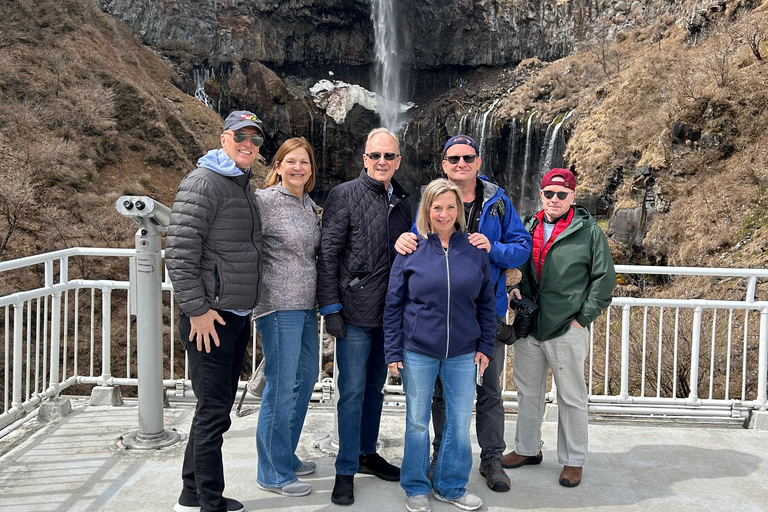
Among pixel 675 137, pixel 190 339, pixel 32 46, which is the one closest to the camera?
pixel 190 339

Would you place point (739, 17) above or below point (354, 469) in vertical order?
above

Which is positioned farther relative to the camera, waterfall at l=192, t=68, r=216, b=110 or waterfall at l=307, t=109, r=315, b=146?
waterfall at l=307, t=109, r=315, b=146

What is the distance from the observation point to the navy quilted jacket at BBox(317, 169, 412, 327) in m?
3.56

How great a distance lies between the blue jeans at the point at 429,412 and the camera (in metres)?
3.42

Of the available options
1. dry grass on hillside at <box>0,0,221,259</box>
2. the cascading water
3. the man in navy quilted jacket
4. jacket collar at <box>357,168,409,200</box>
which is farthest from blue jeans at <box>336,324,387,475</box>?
the cascading water

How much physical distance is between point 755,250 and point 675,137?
19.3 feet

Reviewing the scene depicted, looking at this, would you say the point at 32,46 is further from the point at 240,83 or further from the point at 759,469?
the point at 759,469

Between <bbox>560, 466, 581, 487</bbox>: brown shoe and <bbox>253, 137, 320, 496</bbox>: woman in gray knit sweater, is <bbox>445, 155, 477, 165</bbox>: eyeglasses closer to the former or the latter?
<bbox>253, 137, 320, 496</bbox>: woman in gray knit sweater

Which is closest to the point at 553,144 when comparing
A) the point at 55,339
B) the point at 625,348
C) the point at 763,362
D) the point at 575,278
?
the point at 763,362

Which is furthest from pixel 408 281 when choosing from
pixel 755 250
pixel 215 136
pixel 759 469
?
pixel 215 136

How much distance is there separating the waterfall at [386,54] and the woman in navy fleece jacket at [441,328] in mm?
38709

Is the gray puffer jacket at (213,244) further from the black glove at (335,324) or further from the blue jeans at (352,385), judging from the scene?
the blue jeans at (352,385)

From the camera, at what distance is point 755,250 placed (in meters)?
12.6

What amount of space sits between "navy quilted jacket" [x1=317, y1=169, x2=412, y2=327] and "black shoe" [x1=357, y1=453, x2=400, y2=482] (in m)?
0.97
